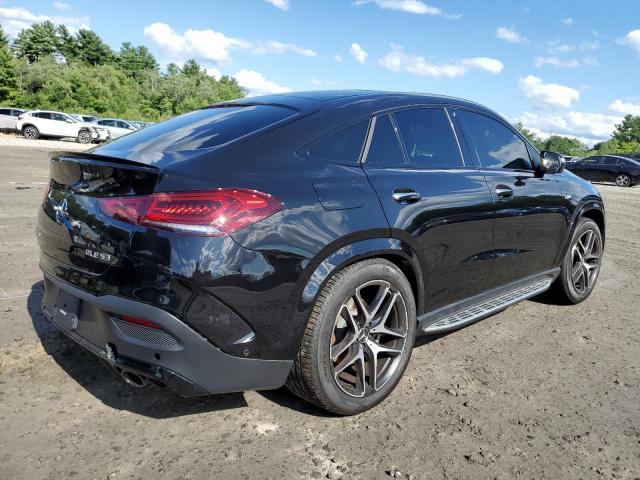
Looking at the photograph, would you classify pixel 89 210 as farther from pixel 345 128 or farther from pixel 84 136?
pixel 84 136

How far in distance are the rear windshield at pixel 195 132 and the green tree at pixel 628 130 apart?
105541mm

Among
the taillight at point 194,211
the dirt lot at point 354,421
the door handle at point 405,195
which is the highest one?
the door handle at point 405,195

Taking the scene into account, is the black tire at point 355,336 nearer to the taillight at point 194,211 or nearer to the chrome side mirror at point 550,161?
the taillight at point 194,211

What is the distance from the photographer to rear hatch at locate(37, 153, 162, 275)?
223 cm

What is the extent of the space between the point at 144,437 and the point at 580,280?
4.19 m

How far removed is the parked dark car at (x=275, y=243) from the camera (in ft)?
7.11

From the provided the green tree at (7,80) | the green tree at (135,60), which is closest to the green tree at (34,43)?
the green tree at (135,60)

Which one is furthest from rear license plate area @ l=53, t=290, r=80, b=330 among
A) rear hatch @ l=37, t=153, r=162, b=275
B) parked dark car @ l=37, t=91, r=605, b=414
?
rear hatch @ l=37, t=153, r=162, b=275

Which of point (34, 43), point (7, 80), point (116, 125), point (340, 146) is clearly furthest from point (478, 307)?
point (34, 43)

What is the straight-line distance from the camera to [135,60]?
93438 millimetres

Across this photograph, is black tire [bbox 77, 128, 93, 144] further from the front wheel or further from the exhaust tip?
the exhaust tip

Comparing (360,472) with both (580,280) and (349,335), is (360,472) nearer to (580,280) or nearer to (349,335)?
(349,335)

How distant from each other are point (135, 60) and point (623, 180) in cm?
8885

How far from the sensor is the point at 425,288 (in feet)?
10.0
